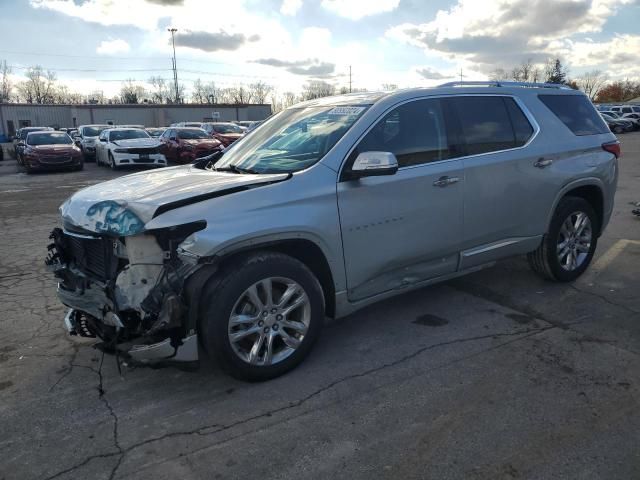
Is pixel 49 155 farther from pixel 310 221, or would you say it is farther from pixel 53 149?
pixel 310 221

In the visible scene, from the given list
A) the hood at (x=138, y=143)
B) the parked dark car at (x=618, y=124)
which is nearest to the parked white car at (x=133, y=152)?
the hood at (x=138, y=143)

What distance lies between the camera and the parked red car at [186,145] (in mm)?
20433

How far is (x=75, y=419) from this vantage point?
3074 mm

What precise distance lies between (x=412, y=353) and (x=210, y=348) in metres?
1.54

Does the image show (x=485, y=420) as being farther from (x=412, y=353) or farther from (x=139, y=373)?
(x=139, y=373)

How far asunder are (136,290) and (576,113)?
4541 millimetres

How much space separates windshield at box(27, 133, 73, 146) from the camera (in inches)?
803

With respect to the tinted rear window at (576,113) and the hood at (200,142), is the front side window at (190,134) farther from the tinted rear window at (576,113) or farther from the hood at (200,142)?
the tinted rear window at (576,113)

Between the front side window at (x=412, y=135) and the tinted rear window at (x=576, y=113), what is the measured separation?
1.53 metres

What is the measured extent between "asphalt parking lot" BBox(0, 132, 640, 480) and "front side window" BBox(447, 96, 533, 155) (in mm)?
1471

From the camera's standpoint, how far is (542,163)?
4.68 metres

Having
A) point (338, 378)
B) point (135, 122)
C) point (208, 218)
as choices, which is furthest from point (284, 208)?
point (135, 122)

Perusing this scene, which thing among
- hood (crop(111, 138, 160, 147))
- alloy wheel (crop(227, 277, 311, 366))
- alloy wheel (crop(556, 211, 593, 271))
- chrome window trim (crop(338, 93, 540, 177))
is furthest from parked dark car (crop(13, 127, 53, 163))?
alloy wheel (crop(556, 211, 593, 271))

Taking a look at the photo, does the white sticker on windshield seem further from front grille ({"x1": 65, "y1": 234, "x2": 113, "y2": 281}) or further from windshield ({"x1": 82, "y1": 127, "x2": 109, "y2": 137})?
windshield ({"x1": 82, "y1": 127, "x2": 109, "y2": 137})
